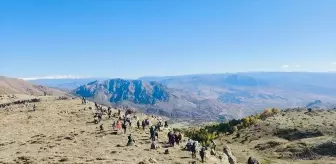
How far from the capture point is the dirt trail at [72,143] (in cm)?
5241

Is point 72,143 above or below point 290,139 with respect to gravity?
above

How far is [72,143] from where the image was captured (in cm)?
6556

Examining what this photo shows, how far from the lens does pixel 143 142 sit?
65.6 m

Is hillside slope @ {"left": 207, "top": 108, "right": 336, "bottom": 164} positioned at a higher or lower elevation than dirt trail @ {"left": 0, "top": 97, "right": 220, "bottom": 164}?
lower

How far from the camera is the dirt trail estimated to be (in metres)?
52.4

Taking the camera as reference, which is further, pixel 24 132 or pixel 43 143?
pixel 24 132

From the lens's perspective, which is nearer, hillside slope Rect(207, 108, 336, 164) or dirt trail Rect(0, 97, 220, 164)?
dirt trail Rect(0, 97, 220, 164)

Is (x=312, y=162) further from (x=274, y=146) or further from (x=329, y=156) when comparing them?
(x=274, y=146)

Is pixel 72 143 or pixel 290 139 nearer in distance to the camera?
pixel 72 143

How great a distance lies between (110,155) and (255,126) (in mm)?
95811

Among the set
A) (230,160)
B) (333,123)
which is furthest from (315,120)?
(230,160)

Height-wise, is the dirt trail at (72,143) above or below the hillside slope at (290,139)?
above

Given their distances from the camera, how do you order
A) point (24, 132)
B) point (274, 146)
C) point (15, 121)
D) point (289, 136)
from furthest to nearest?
point (289, 136)
point (274, 146)
point (15, 121)
point (24, 132)

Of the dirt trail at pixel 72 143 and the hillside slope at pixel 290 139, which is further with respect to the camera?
the hillside slope at pixel 290 139
